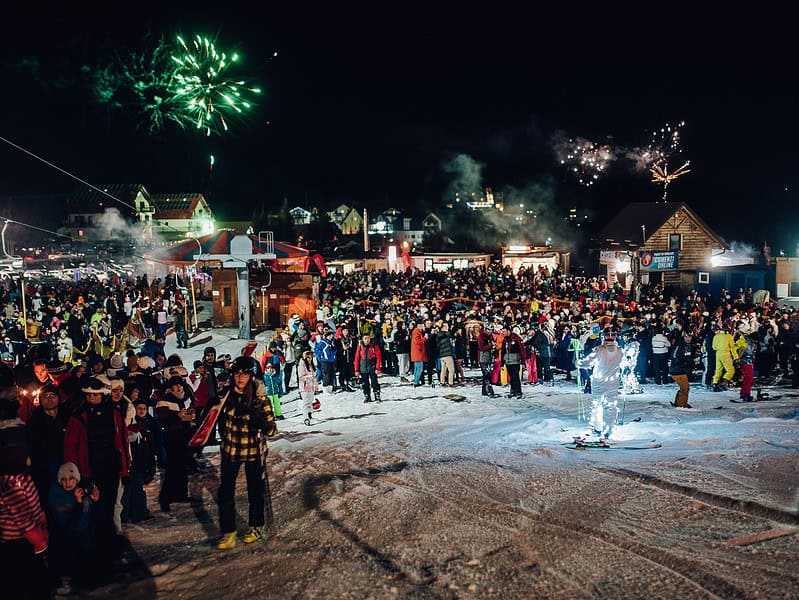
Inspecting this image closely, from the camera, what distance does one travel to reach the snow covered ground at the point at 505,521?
471cm

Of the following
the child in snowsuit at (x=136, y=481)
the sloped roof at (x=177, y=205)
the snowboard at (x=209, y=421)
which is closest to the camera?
the snowboard at (x=209, y=421)

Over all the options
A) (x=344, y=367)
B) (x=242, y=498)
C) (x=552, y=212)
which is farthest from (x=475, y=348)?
(x=552, y=212)

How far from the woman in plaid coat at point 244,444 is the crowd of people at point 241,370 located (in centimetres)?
1

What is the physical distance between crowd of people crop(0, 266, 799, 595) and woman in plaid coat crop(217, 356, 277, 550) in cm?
1

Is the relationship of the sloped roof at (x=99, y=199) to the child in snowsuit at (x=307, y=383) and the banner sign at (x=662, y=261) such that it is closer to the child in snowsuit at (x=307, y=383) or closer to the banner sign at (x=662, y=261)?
the banner sign at (x=662, y=261)

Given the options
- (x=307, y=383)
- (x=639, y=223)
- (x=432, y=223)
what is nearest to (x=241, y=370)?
(x=307, y=383)

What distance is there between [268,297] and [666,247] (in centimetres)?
3089

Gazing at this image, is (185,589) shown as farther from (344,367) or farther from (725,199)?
(725,199)

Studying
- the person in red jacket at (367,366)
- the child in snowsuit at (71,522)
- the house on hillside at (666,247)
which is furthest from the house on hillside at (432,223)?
the child in snowsuit at (71,522)

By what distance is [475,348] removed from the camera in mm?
16344

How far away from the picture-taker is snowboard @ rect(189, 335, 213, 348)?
20328 mm

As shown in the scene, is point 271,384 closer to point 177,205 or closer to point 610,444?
point 610,444

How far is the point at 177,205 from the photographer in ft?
234

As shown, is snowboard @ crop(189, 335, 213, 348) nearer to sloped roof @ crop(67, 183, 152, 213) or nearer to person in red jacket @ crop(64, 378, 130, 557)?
person in red jacket @ crop(64, 378, 130, 557)
